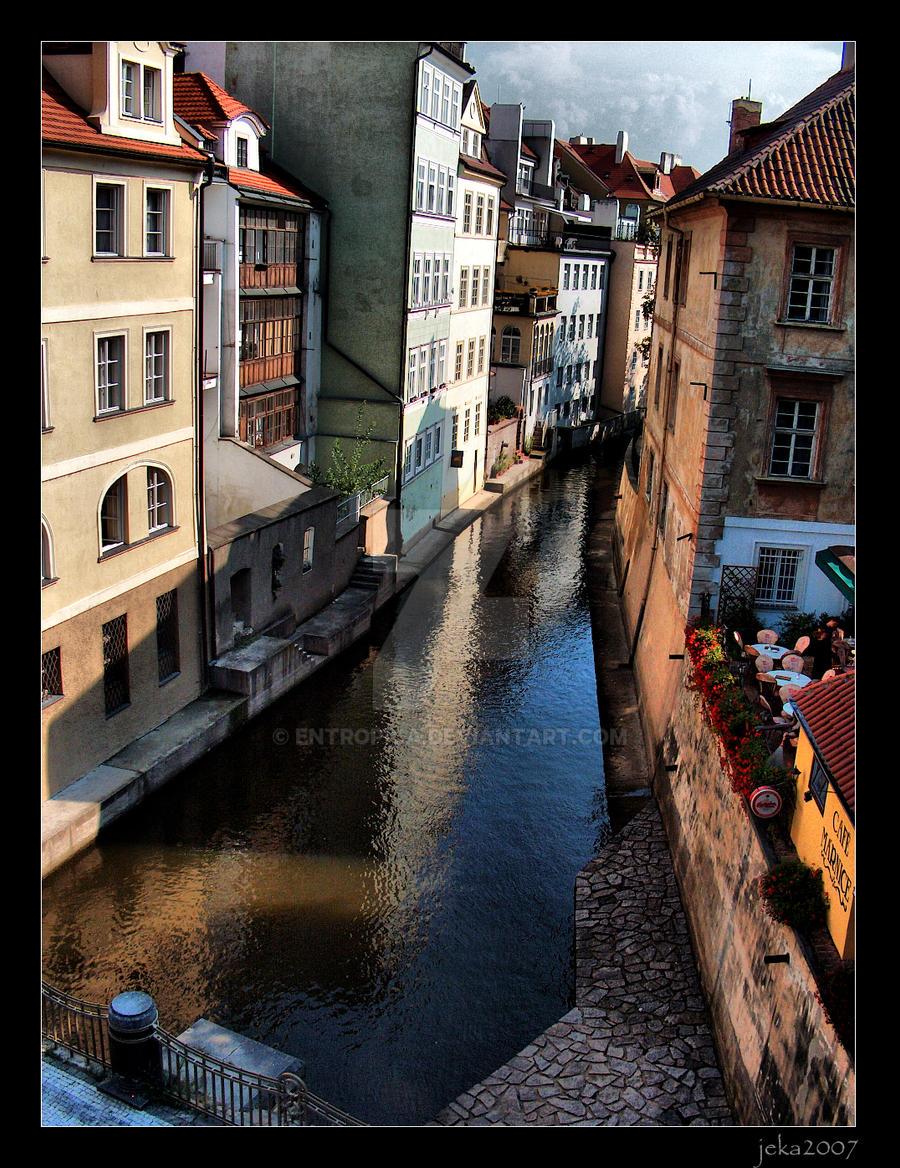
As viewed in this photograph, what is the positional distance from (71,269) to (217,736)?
10.1 meters

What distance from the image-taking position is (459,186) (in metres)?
40.4

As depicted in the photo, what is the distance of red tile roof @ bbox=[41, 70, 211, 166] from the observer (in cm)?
1694

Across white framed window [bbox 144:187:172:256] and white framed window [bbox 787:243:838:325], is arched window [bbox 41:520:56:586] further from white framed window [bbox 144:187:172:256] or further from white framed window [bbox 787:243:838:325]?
white framed window [bbox 787:243:838:325]

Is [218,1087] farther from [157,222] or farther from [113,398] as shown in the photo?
[157,222]

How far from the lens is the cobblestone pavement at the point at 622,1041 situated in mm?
13375

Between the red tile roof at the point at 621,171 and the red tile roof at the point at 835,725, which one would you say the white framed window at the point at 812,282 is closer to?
the red tile roof at the point at 835,725

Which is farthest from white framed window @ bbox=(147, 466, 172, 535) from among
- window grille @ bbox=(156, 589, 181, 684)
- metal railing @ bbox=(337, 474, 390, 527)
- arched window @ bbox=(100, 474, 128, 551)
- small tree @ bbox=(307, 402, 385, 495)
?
small tree @ bbox=(307, 402, 385, 495)

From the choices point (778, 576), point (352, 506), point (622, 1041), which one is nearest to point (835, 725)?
point (622, 1041)

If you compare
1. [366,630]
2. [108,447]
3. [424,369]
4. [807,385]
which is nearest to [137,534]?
[108,447]

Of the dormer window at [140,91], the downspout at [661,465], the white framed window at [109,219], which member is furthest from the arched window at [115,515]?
the downspout at [661,465]

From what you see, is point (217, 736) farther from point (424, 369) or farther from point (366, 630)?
point (424, 369)

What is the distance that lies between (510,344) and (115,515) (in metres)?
36.5

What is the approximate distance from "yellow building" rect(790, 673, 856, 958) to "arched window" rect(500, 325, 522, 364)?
42.4 meters

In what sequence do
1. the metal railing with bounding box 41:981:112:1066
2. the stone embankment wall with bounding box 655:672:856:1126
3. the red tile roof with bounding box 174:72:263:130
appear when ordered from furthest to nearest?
the red tile roof with bounding box 174:72:263:130
the metal railing with bounding box 41:981:112:1066
the stone embankment wall with bounding box 655:672:856:1126
